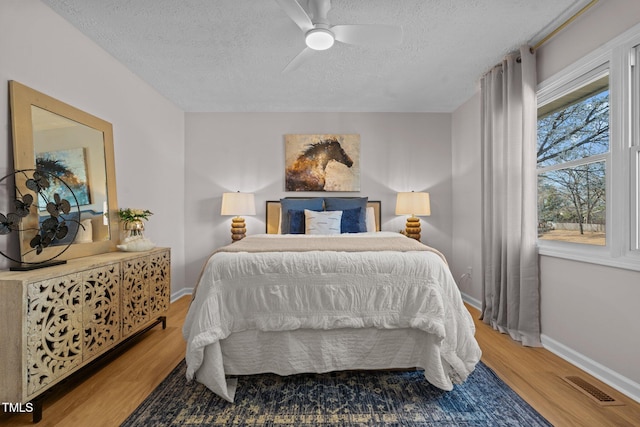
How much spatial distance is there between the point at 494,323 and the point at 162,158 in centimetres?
392

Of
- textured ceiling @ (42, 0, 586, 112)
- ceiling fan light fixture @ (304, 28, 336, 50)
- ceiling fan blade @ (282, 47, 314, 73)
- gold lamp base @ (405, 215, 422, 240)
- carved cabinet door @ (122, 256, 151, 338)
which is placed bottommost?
carved cabinet door @ (122, 256, 151, 338)

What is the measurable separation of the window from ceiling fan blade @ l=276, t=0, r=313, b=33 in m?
2.03

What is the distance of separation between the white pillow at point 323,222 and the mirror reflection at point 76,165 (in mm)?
1950

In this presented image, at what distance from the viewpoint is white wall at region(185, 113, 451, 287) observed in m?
4.43

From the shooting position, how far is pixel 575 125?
2521mm

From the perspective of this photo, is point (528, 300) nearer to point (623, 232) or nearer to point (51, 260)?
point (623, 232)

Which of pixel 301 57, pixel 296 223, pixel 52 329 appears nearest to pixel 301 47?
pixel 301 57

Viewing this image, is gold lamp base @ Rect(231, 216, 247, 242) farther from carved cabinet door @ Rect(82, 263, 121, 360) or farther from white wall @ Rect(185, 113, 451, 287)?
carved cabinet door @ Rect(82, 263, 121, 360)

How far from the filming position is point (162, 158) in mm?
3855

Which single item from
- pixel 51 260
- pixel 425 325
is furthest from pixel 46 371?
pixel 425 325

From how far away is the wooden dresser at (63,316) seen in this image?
1.61 metres

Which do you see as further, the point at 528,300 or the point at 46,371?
the point at 528,300

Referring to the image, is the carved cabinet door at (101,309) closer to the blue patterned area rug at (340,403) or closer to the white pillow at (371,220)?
the blue patterned area rug at (340,403)

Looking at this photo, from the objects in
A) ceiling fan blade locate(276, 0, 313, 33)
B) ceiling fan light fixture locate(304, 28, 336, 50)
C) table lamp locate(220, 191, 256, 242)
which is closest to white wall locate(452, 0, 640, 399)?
ceiling fan light fixture locate(304, 28, 336, 50)
